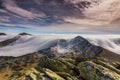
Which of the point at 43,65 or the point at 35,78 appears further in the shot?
the point at 43,65

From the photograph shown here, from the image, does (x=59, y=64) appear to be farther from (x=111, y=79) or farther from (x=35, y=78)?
(x=111, y=79)

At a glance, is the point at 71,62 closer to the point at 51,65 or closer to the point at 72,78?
the point at 51,65

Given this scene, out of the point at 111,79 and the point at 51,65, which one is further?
the point at 51,65

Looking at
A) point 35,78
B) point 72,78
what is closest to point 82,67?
point 72,78

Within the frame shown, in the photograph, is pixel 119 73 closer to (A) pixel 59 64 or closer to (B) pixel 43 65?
(A) pixel 59 64

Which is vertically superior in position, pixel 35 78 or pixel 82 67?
pixel 82 67

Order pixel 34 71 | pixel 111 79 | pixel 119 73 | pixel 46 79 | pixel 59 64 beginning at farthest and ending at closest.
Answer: pixel 59 64 → pixel 34 71 → pixel 46 79 → pixel 119 73 → pixel 111 79

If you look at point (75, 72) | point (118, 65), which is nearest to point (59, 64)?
point (75, 72)

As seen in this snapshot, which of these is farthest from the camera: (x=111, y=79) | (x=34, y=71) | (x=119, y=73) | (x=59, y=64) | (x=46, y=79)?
(x=59, y=64)
